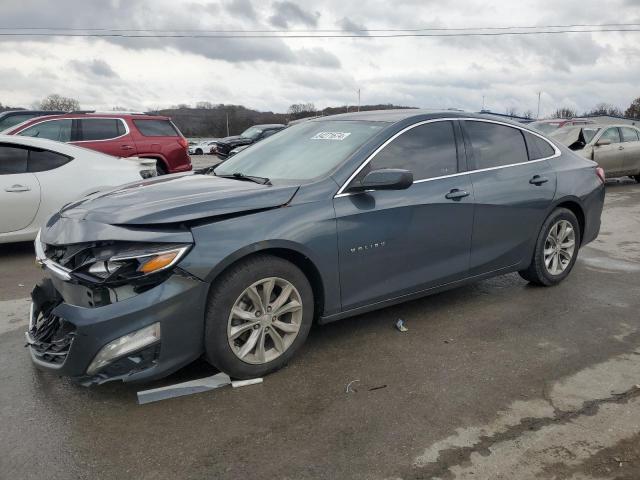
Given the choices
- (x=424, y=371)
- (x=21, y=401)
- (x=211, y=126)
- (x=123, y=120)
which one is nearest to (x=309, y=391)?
(x=424, y=371)

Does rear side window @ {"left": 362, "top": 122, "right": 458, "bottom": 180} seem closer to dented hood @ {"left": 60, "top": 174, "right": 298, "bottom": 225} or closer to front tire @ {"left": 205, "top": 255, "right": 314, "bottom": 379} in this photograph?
dented hood @ {"left": 60, "top": 174, "right": 298, "bottom": 225}

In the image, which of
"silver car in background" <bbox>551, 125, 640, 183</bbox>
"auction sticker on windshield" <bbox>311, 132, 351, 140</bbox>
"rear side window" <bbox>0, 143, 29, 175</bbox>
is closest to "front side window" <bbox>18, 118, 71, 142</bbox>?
"rear side window" <bbox>0, 143, 29, 175</bbox>

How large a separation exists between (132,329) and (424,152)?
244cm

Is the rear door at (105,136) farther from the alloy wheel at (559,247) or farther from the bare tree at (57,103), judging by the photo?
the bare tree at (57,103)

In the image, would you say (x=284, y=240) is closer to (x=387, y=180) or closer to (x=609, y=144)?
(x=387, y=180)

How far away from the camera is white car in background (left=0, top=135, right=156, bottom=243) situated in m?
6.13

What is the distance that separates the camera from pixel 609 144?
13156 mm

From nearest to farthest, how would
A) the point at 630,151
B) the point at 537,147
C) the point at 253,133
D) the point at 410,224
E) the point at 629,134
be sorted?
1. the point at 410,224
2. the point at 537,147
3. the point at 630,151
4. the point at 629,134
5. the point at 253,133

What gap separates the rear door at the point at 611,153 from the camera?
13175 mm

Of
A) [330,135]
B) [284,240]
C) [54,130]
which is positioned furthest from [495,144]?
[54,130]

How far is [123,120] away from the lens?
1071 centimetres

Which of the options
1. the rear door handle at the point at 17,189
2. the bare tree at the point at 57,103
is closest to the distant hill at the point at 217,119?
the bare tree at the point at 57,103

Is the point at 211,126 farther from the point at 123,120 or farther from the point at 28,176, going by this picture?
the point at 28,176

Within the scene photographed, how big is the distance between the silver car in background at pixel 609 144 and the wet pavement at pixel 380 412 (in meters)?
9.91
